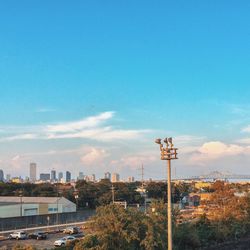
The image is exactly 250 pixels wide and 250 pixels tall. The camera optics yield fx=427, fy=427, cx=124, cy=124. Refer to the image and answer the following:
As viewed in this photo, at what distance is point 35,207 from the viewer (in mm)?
74750

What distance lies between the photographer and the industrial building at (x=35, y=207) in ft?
228

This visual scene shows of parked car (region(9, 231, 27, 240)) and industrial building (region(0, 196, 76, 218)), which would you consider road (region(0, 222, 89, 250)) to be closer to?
parked car (region(9, 231, 27, 240))

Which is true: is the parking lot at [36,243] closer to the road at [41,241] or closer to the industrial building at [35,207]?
the road at [41,241]

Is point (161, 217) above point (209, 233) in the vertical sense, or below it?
above

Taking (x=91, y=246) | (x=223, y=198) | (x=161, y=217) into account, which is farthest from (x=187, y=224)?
(x=223, y=198)

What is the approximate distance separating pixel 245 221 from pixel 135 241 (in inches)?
1006

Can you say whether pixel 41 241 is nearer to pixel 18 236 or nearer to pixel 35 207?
pixel 18 236

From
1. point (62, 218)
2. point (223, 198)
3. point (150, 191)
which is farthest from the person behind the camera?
point (150, 191)

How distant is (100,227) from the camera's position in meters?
24.2

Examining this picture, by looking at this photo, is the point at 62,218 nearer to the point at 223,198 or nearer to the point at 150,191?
the point at 223,198

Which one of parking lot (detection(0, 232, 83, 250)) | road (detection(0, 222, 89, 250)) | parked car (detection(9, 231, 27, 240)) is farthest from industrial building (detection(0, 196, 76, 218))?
parked car (detection(9, 231, 27, 240))

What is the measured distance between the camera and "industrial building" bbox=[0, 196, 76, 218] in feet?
228

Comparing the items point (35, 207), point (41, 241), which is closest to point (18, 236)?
point (41, 241)

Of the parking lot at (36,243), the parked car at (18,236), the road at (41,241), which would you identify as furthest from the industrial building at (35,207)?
the parked car at (18,236)
